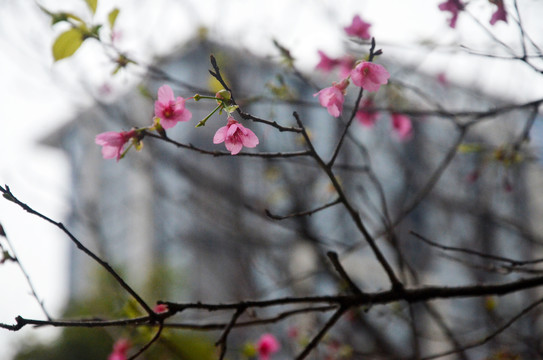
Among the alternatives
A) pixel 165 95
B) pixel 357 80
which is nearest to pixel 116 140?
pixel 165 95

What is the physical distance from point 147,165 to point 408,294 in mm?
3098

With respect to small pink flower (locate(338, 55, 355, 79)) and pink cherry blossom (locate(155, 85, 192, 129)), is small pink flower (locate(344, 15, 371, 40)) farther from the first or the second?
pink cherry blossom (locate(155, 85, 192, 129))

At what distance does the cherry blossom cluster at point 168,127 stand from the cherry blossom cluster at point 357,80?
165mm

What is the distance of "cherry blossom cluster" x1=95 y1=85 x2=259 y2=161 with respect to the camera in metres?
1.05

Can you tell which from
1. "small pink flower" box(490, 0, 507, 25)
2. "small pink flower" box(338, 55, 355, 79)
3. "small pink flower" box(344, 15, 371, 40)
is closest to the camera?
"small pink flower" box(490, 0, 507, 25)

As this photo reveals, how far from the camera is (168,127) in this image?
111cm

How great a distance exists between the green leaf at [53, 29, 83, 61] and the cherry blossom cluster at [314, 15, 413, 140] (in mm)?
572

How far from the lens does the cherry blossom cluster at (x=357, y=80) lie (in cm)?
109

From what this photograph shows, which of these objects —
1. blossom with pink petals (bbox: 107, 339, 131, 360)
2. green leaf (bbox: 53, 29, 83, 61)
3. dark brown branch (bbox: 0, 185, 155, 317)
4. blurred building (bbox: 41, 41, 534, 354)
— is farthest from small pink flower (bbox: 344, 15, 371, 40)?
blossom with pink petals (bbox: 107, 339, 131, 360)

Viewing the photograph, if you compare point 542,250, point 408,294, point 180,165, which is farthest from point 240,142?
point 542,250

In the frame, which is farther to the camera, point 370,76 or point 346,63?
point 346,63

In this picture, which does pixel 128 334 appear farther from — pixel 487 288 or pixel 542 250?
pixel 542 250

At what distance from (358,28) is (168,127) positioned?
783 millimetres

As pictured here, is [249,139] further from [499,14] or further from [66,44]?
[499,14]
